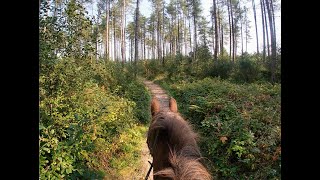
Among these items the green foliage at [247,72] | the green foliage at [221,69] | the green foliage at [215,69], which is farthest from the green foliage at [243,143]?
the green foliage at [221,69]

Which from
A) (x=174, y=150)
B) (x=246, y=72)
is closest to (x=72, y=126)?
(x=174, y=150)

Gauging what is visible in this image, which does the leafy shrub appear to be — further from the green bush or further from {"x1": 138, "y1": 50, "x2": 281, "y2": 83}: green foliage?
the green bush

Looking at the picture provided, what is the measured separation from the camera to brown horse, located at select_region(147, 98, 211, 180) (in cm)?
158

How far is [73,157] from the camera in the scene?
3680 millimetres

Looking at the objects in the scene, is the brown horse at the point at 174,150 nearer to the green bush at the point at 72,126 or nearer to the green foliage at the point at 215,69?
the green bush at the point at 72,126

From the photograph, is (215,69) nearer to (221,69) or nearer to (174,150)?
(221,69)

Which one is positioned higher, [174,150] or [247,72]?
[247,72]

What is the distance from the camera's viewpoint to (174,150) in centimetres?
195

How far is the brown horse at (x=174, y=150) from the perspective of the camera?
1.58 metres

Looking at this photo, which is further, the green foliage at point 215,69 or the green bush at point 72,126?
the green foliage at point 215,69

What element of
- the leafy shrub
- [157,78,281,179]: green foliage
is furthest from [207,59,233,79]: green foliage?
[157,78,281,179]: green foliage

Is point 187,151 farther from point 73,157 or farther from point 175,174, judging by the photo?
point 73,157
